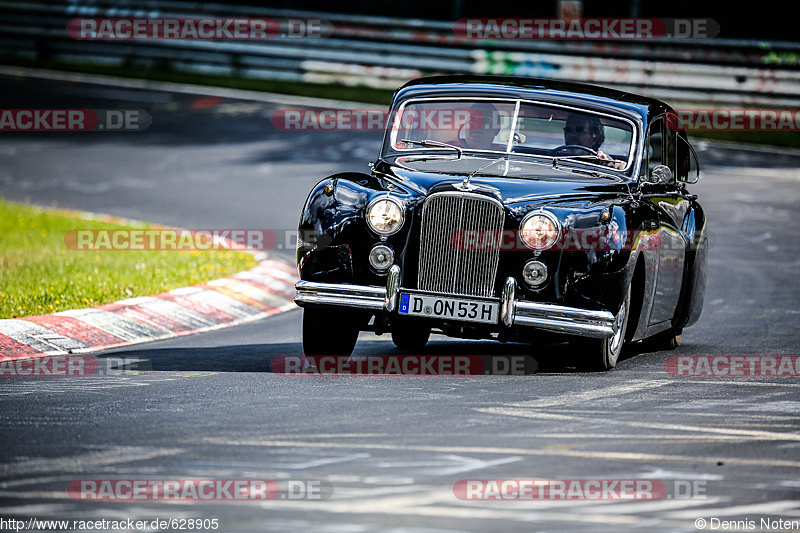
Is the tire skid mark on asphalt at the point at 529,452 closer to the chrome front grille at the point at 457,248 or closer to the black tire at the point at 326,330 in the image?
the chrome front grille at the point at 457,248

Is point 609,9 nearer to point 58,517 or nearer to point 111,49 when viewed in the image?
point 111,49

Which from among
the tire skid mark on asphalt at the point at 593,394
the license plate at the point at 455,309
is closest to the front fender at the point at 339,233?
the license plate at the point at 455,309

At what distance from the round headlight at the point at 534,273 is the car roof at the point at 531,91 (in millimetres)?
1708

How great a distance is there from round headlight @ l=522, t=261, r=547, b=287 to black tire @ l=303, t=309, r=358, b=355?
117 cm

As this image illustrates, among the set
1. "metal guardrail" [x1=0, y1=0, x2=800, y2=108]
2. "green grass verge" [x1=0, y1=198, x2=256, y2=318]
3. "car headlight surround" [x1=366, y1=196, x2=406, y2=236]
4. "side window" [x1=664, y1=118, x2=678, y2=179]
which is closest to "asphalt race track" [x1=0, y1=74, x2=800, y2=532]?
"car headlight surround" [x1=366, y1=196, x2=406, y2=236]

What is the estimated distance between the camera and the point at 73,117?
21703mm

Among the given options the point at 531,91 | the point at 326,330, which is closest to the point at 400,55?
the point at 531,91

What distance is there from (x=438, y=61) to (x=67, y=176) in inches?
314

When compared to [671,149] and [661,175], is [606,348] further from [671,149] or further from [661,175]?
[671,149]

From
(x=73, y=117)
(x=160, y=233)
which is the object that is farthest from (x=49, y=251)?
(x=73, y=117)

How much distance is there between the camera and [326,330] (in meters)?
8.16

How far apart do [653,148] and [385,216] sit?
2267 mm

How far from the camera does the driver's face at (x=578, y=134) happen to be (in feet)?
28.8

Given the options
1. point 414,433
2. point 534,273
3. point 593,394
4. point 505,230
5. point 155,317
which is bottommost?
point 155,317
